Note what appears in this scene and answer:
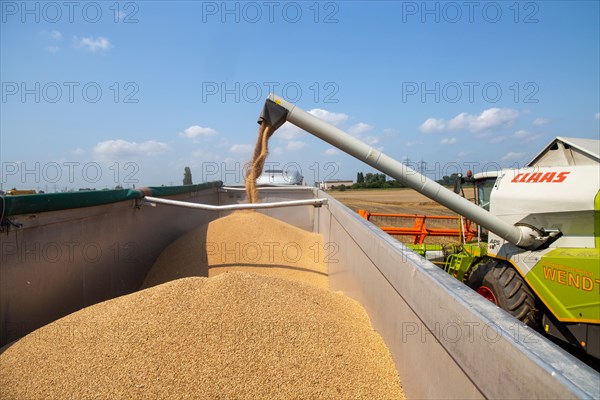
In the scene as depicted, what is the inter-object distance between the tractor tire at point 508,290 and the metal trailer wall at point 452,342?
1.77m

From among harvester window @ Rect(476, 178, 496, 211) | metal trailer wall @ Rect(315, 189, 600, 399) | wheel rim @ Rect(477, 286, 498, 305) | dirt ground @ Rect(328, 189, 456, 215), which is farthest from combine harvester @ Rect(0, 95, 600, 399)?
dirt ground @ Rect(328, 189, 456, 215)

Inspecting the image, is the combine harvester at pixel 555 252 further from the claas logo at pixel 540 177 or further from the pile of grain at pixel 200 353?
the pile of grain at pixel 200 353

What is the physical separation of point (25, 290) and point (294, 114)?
2271mm

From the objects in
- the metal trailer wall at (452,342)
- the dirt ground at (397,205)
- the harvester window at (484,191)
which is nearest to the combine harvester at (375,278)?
the metal trailer wall at (452,342)

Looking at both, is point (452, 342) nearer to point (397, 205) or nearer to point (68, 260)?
point (68, 260)

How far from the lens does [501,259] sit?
4.27 m

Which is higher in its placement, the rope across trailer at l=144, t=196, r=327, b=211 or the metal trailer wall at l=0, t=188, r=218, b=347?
the rope across trailer at l=144, t=196, r=327, b=211

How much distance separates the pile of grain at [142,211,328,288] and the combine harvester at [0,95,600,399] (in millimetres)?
220

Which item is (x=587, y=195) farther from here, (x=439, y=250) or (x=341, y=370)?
(x=439, y=250)

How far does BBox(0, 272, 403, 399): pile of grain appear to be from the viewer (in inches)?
74.4

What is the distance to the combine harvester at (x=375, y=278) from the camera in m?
1.06

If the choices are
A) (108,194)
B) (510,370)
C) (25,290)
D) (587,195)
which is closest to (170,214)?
(108,194)

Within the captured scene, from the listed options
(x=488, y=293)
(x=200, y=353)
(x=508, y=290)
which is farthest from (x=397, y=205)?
(x=200, y=353)

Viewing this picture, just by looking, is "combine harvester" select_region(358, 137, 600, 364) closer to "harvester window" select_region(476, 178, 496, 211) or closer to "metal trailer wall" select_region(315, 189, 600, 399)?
"harvester window" select_region(476, 178, 496, 211)
